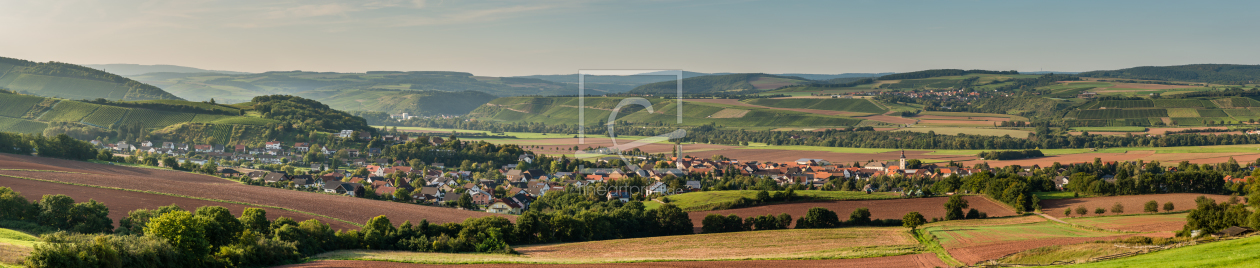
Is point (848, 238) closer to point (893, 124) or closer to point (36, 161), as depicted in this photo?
point (36, 161)

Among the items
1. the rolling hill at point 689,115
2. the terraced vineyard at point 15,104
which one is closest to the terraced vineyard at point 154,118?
the terraced vineyard at point 15,104

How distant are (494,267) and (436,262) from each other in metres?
2.28

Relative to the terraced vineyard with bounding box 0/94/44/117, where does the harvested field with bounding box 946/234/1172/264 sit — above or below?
below

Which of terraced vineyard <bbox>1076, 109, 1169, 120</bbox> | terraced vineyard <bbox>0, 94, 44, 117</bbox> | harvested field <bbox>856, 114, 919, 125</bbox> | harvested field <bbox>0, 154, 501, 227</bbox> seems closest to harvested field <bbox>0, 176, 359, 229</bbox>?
harvested field <bbox>0, 154, 501, 227</bbox>

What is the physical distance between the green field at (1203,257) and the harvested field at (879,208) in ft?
80.2

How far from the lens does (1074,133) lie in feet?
356

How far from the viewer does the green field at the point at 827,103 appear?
491 feet

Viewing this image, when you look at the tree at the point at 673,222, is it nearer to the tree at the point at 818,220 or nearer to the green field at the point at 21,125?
the tree at the point at 818,220

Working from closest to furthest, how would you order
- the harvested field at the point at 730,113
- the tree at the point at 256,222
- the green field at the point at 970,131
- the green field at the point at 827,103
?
1. the tree at the point at 256,222
2. the green field at the point at 970,131
3. the harvested field at the point at 730,113
4. the green field at the point at 827,103

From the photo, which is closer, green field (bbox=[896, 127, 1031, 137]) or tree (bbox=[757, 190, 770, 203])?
tree (bbox=[757, 190, 770, 203])

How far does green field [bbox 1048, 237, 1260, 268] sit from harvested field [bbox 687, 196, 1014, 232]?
24.5 m

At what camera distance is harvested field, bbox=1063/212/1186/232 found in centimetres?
3625

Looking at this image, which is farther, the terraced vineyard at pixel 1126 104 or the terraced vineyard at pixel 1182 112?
the terraced vineyard at pixel 1126 104

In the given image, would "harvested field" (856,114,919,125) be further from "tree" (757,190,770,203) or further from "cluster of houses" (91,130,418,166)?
"cluster of houses" (91,130,418,166)
